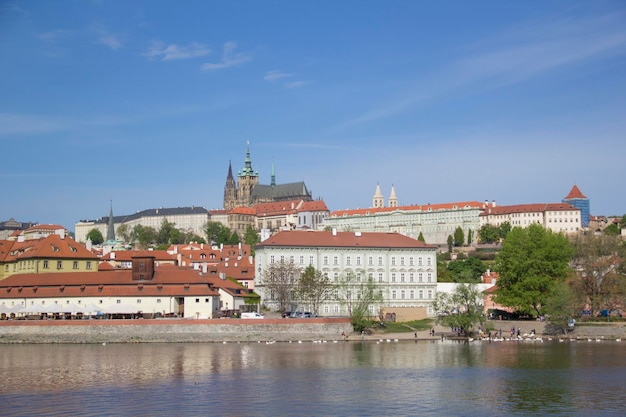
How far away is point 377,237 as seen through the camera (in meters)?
84.1

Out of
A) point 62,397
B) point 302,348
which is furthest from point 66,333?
point 62,397

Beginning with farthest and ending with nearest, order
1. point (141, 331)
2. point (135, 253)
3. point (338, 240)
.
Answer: point (135, 253) → point (338, 240) → point (141, 331)

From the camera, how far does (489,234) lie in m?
190

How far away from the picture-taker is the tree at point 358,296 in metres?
67.8

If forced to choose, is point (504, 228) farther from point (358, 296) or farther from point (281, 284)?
point (358, 296)

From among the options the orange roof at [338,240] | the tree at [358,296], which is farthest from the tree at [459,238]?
the tree at [358,296]

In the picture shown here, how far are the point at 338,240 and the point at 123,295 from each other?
2242 cm

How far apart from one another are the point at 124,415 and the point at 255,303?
151ft

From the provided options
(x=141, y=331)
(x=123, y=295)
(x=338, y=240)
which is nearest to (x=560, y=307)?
(x=338, y=240)

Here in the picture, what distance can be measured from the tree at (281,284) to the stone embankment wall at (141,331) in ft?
34.0

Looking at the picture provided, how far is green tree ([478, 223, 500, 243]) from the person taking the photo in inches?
7436

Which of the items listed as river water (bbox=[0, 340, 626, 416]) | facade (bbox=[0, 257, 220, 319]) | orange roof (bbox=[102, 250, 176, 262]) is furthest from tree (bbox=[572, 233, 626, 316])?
orange roof (bbox=[102, 250, 176, 262])

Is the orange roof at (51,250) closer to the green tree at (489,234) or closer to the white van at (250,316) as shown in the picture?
the white van at (250,316)

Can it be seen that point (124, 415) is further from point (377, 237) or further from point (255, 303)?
point (377, 237)
